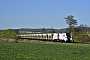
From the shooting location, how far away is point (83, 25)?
429ft

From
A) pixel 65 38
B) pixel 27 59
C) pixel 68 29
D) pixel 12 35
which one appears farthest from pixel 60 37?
pixel 27 59

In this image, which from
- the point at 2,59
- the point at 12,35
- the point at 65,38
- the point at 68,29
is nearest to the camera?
the point at 2,59

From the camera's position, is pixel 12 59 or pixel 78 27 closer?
pixel 12 59

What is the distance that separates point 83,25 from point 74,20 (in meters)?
5.68

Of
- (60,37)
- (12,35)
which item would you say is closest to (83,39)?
(60,37)

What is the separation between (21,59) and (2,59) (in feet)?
4.19

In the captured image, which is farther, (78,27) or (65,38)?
(78,27)

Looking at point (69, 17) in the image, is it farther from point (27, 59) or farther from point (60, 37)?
point (27, 59)

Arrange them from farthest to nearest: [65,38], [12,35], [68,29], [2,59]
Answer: [68,29], [12,35], [65,38], [2,59]

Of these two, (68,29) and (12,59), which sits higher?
(68,29)

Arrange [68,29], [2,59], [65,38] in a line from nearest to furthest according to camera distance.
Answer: [2,59] < [65,38] < [68,29]

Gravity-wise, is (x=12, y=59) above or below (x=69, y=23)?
below

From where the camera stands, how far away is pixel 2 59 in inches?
758

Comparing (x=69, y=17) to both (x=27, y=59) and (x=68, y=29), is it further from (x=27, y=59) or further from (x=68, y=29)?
(x=27, y=59)
